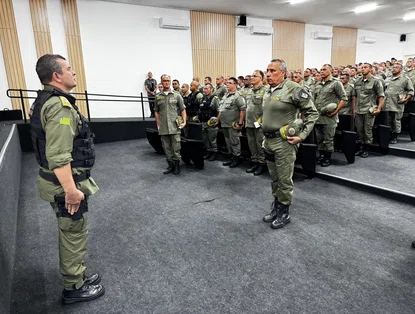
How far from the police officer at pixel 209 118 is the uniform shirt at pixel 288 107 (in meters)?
2.51

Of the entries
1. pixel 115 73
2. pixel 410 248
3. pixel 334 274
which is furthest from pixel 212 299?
pixel 115 73

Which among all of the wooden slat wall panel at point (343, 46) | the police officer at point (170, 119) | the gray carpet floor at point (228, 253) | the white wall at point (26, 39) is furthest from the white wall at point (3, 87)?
the wooden slat wall panel at point (343, 46)

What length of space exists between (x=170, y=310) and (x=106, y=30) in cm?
756

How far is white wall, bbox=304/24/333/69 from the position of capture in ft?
35.8

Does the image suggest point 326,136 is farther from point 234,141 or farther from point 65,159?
point 65,159

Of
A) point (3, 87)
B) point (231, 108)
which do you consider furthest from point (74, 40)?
point (231, 108)

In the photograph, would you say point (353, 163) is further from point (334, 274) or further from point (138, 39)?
point (138, 39)

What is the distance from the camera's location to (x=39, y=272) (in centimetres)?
191

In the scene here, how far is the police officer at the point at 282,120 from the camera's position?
2312 mm

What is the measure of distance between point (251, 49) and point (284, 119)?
823 centimetres

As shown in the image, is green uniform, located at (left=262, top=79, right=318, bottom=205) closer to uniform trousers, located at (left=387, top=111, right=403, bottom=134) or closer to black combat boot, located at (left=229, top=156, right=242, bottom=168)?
black combat boot, located at (left=229, top=156, right=242, bottom=168)

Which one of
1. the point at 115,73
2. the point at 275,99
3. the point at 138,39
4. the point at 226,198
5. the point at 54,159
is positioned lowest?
the point at 226,198

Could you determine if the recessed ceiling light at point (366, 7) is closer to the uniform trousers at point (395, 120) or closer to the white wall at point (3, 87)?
the uniform trousers at point (395, 120)

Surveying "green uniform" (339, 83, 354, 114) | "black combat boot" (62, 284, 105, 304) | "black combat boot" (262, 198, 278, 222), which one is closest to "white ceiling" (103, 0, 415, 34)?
"green uniform" (339, 83, 354, 114)
